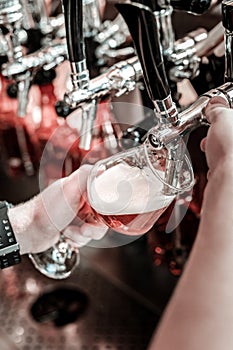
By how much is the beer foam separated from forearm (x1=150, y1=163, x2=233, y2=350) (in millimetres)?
186

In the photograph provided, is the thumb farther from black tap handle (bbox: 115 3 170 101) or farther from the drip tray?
the drip tray

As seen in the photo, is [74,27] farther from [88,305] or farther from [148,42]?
[88,305]

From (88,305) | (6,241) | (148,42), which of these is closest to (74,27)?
(148,42)

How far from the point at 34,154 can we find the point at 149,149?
60 cm

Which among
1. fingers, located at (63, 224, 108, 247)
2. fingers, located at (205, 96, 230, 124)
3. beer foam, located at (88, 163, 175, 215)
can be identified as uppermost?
fingers, located at (205, 96, 230, 124)

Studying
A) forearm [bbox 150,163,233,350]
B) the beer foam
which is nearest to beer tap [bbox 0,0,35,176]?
the beer foam

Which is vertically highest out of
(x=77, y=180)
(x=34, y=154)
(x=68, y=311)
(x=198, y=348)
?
(x=198, y=348)

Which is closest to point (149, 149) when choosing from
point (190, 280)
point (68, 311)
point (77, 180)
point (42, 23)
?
point (77, 180)

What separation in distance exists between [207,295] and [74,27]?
0.34m

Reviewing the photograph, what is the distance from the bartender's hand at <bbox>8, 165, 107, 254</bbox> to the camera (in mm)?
673

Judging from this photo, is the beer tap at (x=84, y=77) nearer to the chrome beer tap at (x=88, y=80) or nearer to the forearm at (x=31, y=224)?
the chrome beer tap at (x=88, y=80)

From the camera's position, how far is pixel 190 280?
357 mm

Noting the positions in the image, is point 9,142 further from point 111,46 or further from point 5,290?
point 111,46

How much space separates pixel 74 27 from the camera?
0.59 metres
